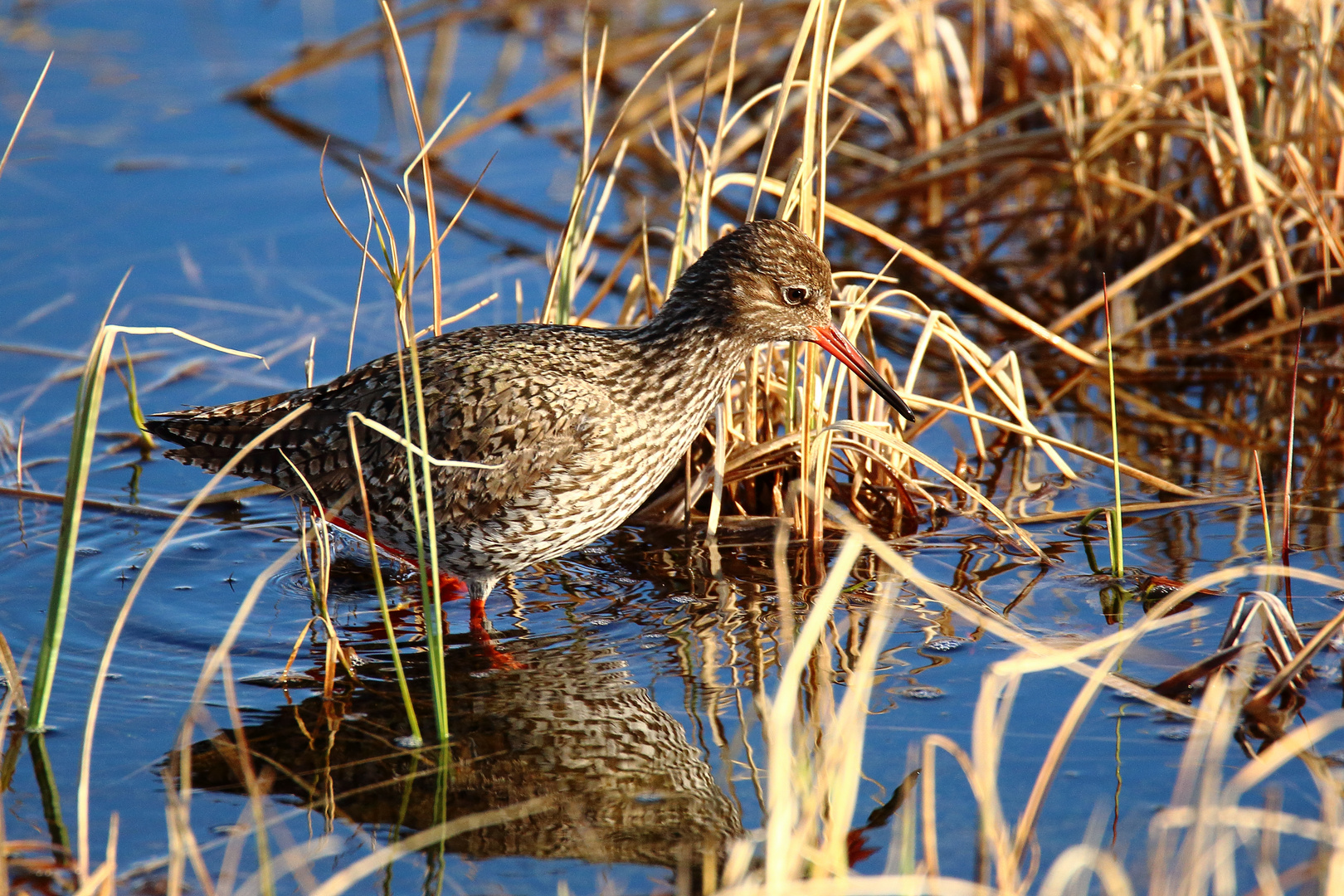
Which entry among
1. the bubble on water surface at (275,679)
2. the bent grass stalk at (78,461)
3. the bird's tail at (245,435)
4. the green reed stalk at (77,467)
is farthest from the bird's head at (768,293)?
the green reed stalk at (77,467)

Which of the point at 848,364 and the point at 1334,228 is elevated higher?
the point at 1334,228

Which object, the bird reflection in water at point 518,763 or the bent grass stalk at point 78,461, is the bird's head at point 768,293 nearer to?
the bird reflection in water at point 518,763

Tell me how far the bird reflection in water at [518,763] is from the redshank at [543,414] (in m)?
0.57

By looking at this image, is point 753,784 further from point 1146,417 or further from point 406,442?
point 1146,417

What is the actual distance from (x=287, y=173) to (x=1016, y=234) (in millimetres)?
5430

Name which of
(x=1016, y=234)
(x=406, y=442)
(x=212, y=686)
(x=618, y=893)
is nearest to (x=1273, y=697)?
(x=618, y=893)

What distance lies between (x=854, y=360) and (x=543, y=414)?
1.42m

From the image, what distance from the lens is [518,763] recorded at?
17.0 feet

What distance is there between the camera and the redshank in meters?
6.03

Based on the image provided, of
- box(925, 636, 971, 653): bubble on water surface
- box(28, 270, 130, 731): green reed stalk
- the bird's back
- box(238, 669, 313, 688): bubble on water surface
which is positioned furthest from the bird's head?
box(28, 270, 130, 731): green reed stalk

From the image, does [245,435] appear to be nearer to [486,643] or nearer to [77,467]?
[486,643]

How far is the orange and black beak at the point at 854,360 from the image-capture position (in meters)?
6.43

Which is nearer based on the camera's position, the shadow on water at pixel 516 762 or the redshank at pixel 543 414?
the shadow on water at pixel 516 762

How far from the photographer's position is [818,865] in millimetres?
3873
